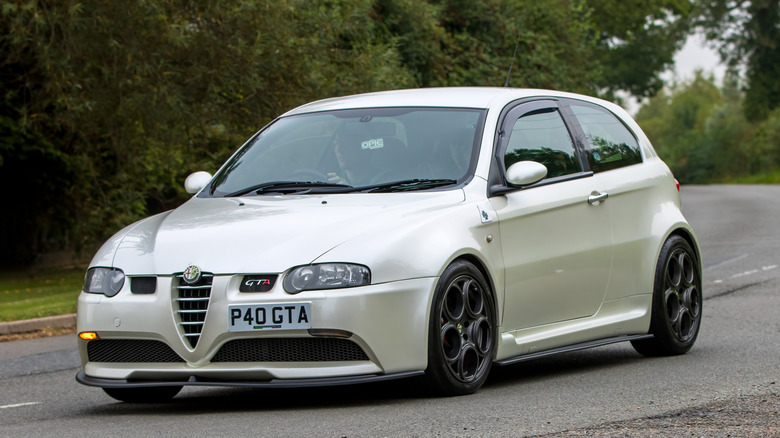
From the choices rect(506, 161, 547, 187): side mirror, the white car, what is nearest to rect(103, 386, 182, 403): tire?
the white car

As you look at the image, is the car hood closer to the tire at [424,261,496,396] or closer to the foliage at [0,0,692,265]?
the tire at [424,261,496,396]

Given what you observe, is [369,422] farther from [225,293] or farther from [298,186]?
[298,186]

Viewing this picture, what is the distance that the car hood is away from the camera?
6.03m

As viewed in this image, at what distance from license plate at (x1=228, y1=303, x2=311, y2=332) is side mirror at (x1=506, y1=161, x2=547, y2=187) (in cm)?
165

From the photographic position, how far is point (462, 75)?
31188 millimetres

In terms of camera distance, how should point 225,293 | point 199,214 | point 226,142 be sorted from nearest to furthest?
point 225,293 → point 199,214 → point 226,142

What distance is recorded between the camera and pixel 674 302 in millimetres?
8469

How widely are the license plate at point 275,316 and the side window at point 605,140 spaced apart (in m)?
2.78

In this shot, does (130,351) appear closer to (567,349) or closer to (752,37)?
(567,349)

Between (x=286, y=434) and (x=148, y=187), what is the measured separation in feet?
67.2

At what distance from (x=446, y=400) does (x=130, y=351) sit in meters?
1.58

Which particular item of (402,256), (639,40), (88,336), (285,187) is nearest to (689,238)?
(285,187)

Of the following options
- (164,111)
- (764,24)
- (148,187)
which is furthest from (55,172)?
(764,24)

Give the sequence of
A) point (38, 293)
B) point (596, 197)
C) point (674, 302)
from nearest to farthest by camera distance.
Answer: point (596, 197)
point (674, 302)
point (38, 293)
